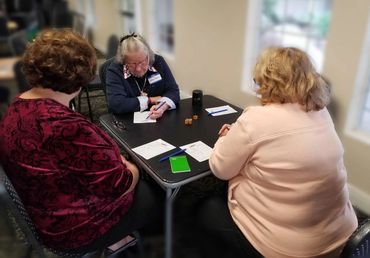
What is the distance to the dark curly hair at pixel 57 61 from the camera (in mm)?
1120

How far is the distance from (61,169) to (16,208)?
0.64 feet

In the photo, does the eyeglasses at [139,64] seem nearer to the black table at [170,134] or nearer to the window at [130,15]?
the black table at [170,134]

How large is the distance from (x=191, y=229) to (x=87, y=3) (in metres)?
6.08

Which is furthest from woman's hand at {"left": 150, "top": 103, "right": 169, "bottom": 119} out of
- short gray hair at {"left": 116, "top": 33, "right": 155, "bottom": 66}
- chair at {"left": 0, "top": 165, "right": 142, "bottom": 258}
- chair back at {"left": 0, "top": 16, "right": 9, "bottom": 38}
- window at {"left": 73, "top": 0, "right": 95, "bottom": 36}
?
window at {"left": 73, "top": 0, "right": 95, "bottom": 36}

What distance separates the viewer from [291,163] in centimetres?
104

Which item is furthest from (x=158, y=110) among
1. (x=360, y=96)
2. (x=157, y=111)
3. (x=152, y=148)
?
(x=360, y=96)

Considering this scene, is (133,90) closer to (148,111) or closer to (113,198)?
(148,111)

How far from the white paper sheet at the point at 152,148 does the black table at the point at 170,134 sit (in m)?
0.02

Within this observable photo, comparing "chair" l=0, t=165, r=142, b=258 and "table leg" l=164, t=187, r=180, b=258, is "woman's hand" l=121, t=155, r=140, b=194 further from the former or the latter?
"chair" l=0, t=165, r=142, b=258

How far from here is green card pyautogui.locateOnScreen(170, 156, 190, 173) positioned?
4.21 ft

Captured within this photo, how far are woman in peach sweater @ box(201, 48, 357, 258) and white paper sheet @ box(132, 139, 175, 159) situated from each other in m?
0.35

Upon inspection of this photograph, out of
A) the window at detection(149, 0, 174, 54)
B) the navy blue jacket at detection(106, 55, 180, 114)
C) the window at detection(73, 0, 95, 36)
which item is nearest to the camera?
the navy blue jacket at detection(106, 55, 180, 114)

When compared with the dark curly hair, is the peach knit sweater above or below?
below

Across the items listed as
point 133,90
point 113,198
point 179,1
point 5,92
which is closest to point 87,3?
point 179,1
